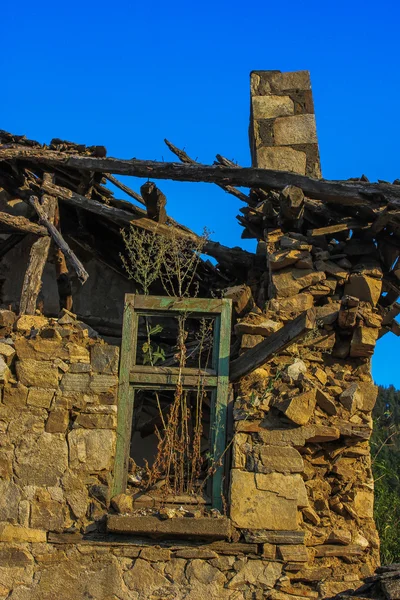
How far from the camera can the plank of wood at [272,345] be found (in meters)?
6.35

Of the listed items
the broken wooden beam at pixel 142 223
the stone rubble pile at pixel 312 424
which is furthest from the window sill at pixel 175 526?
the broken wooden beam at pixel 142 223

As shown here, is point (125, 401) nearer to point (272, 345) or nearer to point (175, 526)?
point (175, 526)

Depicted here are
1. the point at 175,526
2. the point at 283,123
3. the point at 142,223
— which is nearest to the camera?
the point at 175,526

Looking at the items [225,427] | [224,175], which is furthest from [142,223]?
[225,427]

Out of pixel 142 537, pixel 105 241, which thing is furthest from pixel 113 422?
pixel 105 241

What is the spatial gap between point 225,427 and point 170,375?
59 cm

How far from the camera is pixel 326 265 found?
25.4 feet

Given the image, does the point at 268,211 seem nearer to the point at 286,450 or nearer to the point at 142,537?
the point at 286,450

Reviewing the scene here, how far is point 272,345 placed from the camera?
6680 mm

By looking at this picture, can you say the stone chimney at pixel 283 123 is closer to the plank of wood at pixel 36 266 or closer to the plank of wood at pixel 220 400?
the plank of wood at pixel 36 266

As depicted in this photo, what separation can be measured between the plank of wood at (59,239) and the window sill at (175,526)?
7.62 feet

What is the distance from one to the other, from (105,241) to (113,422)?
3.53 meters

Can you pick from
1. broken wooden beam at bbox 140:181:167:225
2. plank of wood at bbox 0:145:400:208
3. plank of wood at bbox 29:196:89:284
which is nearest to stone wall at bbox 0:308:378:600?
plank of wood at bbox 29:196:89:284

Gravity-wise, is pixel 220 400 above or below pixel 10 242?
below
